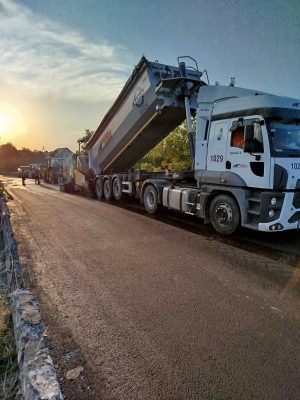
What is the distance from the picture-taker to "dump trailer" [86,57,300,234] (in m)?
7.09

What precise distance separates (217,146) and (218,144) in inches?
2.4

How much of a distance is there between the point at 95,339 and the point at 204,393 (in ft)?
4.27

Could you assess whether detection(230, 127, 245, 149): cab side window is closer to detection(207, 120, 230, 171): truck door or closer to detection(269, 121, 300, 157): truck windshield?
detection(207, 120, 230, 171): truck door

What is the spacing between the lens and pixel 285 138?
719 centimetres

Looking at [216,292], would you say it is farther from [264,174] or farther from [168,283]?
[264,174]

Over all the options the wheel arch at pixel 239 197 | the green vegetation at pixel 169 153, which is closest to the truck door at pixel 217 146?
the wheel arch at pixel 239 197

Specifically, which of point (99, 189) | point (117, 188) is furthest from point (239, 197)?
point (99, 189)

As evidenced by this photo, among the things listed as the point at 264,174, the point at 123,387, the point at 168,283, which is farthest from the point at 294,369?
the point at 264,174

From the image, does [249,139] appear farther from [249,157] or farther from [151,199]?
[151,199]

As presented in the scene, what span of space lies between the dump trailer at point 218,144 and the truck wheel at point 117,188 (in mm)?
1463

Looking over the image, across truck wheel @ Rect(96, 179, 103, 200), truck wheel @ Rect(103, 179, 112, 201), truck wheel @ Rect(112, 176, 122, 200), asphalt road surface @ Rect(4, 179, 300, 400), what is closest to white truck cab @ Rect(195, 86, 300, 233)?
asphalt road surface @ Rect(4, 179, 300, 400)

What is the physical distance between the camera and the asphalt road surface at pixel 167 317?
9.59 feet

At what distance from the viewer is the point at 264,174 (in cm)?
712

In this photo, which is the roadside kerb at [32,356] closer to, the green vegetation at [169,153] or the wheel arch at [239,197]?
the wheel arch at [239,197]
